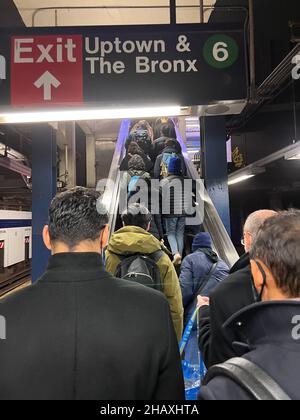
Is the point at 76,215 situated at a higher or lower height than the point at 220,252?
higher

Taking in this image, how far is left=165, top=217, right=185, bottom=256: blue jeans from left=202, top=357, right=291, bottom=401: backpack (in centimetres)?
370

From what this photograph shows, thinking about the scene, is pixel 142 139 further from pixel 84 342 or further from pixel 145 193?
pixel 84 342

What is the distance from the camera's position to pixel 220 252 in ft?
13.1

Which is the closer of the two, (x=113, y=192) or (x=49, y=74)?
(x=49, y=74)

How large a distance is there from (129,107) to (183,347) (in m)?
1.64

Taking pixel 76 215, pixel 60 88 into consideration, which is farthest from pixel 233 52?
pixel 76 215

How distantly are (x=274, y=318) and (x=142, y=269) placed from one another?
136 centimetres

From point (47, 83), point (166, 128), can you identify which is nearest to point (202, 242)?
point (47, 83)

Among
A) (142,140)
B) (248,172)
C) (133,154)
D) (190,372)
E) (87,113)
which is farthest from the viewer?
(248,172)

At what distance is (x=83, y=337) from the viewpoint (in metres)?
0.96

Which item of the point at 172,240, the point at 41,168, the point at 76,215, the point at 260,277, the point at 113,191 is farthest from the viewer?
the point at 113,191

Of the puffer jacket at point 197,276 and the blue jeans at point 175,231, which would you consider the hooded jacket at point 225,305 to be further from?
the blue jeans at point 175,231

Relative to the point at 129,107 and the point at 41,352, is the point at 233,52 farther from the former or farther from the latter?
the point at 41,352

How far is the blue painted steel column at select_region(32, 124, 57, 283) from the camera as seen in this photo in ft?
12.0
